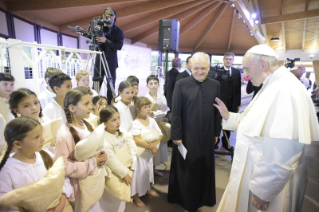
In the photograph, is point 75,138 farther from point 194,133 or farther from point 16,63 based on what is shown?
point 16,63

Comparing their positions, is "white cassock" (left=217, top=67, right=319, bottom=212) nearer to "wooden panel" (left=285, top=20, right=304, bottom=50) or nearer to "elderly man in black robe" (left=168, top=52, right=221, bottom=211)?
"elderly man in black robe" (left=168, top=52, right=221, bottom=211)

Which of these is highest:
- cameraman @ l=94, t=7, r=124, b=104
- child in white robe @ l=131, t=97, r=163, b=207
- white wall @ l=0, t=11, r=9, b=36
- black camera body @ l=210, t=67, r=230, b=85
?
white wall @ l=0, t=11, r=9, b=36

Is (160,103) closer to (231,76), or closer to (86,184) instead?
(231,76)

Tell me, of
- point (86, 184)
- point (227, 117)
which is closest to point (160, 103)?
point (227, 117)

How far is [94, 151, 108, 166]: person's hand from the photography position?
1499 millimetres

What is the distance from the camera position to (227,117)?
1888mm

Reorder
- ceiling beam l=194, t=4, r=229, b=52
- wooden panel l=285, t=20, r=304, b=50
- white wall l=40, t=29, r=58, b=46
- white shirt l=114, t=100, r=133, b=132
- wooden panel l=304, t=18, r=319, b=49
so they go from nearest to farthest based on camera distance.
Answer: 1. white shirt l=114, t=100, r=133, b=132
2. white wall l=40, t=29, r=58, b=46
3. ceiling beam l=194, t=4, r=229, b=52
4. wooden panel l=304, t=18, r=319, b=49
5. wooden panel l=285, t=20, r=304, b=50

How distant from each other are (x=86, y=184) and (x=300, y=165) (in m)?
1.56

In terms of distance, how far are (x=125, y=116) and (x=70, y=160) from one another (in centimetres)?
114

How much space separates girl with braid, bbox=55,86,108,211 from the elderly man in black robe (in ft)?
3.06

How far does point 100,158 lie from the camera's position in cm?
151

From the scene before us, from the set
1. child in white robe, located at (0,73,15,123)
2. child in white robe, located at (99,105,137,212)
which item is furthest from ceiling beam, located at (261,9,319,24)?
child in white robe, located at (0,73,15,123)

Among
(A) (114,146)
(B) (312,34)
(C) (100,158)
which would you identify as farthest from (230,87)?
(B) (312,34)

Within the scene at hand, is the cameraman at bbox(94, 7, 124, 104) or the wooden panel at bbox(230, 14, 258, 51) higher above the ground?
the wooden panel at bbox(230, 14, 258, 51)
